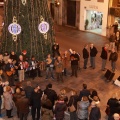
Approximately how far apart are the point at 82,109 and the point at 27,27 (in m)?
7.15

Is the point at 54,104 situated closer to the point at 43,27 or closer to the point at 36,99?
the point at 36,99

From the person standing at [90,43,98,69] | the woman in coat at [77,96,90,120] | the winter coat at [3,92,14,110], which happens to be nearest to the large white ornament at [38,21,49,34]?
the person standing at [90,43,98,69]

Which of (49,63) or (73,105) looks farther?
(49,63)

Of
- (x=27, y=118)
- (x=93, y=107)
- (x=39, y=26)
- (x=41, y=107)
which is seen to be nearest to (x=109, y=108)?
(x=93, y=107)

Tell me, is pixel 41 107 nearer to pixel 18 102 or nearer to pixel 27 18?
pixel 18 102

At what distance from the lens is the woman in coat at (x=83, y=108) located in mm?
9202

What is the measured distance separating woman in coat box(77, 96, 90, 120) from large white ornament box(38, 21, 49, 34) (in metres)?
6.93

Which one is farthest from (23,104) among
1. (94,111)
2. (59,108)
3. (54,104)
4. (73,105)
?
(94,111)

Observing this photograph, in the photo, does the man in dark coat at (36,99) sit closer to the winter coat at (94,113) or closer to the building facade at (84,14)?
the winter coat at (94,113)

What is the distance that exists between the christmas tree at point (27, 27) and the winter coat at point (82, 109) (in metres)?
6.77

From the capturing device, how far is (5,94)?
9.70m

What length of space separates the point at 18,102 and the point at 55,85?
456cm

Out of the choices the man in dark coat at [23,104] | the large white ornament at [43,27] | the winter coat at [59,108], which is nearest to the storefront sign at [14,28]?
the large white ornament at [43,27]

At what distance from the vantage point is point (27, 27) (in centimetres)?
1491
